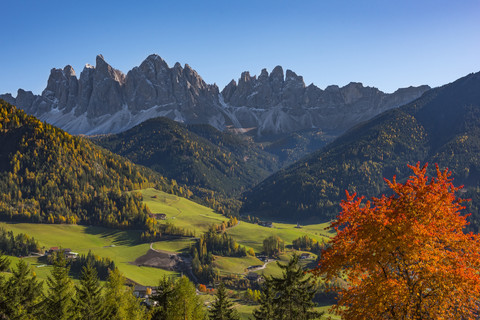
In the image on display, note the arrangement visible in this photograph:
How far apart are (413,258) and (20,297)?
49214mm

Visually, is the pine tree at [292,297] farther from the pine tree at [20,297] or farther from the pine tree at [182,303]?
the pine tree at [20,297]

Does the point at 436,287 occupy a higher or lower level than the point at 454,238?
lower

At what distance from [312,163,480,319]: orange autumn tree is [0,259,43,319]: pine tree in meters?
40.4

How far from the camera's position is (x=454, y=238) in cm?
1997

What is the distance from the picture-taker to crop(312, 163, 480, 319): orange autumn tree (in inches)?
756

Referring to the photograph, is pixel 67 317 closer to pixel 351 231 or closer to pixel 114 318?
pixel 114 318

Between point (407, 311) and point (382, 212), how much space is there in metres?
5.68

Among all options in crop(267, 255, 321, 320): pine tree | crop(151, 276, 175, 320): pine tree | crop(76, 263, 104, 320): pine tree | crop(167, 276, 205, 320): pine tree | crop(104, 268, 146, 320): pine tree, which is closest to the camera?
crop(267, 255, 321, 320): pine tree

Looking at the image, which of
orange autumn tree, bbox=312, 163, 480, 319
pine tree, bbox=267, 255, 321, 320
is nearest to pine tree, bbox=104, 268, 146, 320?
pine tree, bbox=267, 255, 321, 320

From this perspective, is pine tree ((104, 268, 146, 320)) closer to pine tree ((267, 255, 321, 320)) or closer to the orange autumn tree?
pine tree ((267, 255, 321, 320))

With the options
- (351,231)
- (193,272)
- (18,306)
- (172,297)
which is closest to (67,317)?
(18,306)

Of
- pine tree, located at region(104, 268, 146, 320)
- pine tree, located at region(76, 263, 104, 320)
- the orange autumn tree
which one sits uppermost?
the orange autumn tree

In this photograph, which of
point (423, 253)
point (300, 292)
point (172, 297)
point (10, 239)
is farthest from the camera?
point (10, 239)

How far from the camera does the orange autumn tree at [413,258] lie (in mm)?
19203
